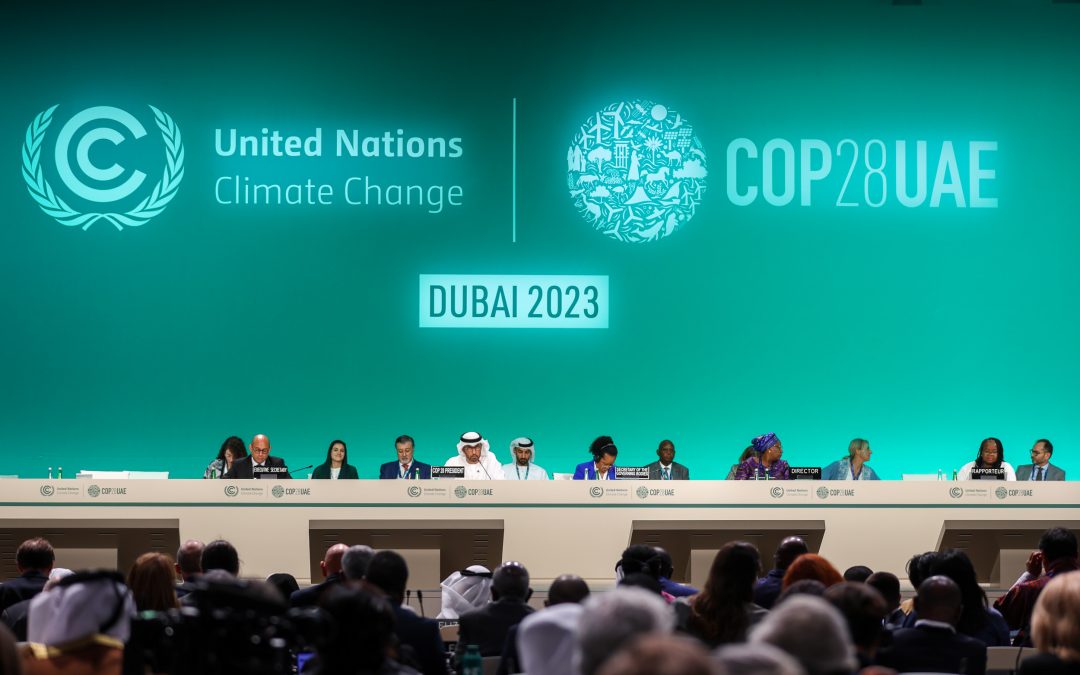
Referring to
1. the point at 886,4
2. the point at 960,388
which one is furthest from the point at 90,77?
the point at 960,388

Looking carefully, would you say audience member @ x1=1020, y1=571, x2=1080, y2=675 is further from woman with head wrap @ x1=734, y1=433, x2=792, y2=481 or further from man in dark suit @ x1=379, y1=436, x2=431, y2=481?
man in dark suit @ x1=379, y1=436, x2=431, y2=481

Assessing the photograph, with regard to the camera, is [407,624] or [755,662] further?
[407,624]

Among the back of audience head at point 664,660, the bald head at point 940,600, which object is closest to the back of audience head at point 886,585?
the bald head at point 940,600

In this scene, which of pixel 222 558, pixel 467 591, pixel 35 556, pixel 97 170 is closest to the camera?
pixel 222 558

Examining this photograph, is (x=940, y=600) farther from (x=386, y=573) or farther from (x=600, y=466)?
(x=600, y=466)

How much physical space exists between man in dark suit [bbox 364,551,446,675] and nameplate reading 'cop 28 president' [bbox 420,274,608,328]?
6.48 m

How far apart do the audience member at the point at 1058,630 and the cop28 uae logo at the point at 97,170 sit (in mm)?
8538

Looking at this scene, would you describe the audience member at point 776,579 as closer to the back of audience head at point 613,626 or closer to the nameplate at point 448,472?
the back of audience head at point 613,626

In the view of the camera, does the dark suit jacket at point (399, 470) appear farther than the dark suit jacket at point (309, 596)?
Yes

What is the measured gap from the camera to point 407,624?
3.85m

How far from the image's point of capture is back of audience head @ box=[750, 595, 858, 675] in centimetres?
215

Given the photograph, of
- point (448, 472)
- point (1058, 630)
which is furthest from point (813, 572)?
point (448, 472)

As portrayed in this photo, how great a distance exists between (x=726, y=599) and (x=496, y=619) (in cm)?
84

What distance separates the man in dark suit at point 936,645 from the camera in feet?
12.8
